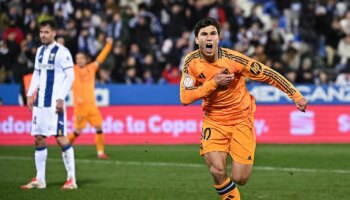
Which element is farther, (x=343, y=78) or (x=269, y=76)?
(x=343, y=78)

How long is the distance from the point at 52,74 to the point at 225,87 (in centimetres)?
383

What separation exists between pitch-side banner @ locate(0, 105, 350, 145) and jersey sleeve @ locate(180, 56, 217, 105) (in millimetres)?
12368

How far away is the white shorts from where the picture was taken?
1298 cm

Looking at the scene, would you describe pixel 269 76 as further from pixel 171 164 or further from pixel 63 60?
pixel 171 164

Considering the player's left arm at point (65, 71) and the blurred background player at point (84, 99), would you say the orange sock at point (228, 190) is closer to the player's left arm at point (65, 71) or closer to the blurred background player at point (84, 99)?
the player's left arm at point (65, 71)

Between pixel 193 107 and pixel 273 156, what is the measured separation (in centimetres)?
431

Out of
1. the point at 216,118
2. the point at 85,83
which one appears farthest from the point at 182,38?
the point at 216,118

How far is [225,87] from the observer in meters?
10.3

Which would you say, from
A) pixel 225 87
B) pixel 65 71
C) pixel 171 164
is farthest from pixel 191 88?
pixel 171 164

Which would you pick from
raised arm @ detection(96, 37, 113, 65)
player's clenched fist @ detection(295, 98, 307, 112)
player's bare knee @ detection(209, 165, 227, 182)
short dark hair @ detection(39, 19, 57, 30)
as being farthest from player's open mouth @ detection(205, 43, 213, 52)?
raised arm @ detection(96, 37, 113, 65)

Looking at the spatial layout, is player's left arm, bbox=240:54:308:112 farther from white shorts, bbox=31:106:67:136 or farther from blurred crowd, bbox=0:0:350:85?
blurred crowd, bbox=0:0:350:85

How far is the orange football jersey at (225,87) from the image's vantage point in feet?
32.5

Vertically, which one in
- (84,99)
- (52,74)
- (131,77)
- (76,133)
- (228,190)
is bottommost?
(228,190)

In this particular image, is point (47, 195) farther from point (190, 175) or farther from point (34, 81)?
point (190, 175)
